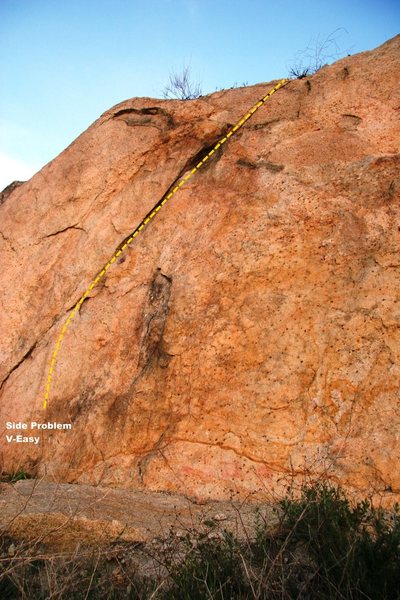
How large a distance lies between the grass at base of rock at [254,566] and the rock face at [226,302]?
85 cm

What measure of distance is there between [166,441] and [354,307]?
76.2 inches

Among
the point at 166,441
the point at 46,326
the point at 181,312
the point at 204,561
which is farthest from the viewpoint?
the point at 46,326

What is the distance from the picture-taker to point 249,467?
404cm

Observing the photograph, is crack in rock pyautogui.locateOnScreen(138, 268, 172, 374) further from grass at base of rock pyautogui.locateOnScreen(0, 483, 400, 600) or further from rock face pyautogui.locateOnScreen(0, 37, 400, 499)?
grass at base of rock pyautogui.locateOnScreen(0, 483, 400, 600)

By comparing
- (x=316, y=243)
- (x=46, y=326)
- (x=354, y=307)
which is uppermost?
(x=316, y=243)

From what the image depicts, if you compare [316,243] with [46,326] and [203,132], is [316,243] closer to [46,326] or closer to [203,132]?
[203,132]

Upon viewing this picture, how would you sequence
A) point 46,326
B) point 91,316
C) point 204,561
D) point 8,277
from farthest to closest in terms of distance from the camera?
1. point 8,277
2. point 46,326
3. point 91,316
4. point 204,561

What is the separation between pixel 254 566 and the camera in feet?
9.07

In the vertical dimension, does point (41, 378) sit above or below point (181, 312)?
below

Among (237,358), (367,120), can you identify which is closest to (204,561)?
(237,358)

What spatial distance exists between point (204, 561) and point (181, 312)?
2474 mm

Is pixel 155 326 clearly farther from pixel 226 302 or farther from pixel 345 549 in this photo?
pixel 345 549

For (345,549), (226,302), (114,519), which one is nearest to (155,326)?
(226,302)

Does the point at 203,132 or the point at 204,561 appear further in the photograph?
the point at 203,132
